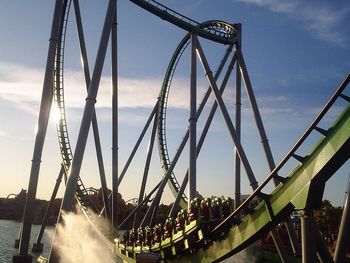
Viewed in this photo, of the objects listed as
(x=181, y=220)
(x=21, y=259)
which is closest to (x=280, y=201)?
(x=181, y=220)

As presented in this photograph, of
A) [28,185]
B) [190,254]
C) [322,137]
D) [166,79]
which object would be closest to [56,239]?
[28,185]

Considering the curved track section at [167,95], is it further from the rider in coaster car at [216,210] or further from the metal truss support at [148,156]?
the rider in coaster car at [216,210]

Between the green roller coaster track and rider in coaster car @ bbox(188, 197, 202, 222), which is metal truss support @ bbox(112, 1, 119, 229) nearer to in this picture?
the green roller coaster track

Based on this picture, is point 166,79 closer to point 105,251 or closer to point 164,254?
point 105,251

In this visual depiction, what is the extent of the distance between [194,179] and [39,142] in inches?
288

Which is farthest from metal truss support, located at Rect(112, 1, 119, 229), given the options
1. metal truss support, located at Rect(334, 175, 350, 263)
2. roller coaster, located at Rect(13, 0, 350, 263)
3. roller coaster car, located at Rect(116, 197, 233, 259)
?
metal truss support, located at Rect(334, 175, 350, 263)

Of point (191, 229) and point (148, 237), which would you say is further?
point (148, 237)

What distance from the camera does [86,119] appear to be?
11.8 metres

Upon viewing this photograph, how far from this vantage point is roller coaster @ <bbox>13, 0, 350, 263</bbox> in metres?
6.64

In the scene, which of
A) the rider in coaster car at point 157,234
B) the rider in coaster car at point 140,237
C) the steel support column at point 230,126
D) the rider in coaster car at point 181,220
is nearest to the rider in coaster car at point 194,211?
the rider in coaster car at point 181,220

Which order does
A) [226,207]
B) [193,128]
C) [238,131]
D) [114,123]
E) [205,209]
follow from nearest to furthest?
[205,209]
[226,207]
[193,128]
[114,123]
[238,131]

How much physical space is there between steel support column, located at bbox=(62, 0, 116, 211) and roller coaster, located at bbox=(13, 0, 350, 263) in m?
0.03

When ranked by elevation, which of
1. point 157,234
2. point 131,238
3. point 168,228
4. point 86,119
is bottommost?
point 131,238

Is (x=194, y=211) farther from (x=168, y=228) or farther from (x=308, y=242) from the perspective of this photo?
(x=308, y=242)
